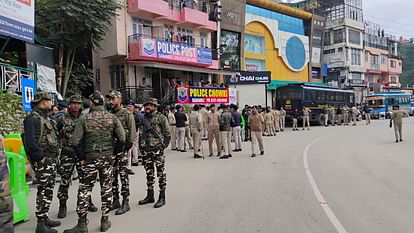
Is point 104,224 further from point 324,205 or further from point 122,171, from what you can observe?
point 324,205

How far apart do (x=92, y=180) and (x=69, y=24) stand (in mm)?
17166

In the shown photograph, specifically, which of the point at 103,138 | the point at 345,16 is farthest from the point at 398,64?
the point at 103,138

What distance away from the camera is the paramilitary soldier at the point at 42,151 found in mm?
5245

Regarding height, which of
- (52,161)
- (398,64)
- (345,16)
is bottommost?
(52,161)

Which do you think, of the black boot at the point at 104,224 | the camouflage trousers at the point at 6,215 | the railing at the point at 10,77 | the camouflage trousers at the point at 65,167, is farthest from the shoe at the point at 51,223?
the railing at the point at 10,77

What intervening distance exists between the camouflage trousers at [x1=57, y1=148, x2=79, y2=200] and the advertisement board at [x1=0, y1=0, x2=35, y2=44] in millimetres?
9212

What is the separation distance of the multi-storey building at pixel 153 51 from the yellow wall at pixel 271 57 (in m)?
11.4

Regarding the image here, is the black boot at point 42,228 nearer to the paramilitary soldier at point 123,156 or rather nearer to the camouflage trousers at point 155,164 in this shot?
the paramilitary soldier at point 123,156

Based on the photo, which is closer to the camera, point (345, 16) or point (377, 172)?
point (377, 172)

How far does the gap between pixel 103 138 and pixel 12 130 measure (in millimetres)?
8191

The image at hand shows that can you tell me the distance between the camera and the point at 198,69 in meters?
28.6

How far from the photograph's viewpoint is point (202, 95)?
24.6 metres

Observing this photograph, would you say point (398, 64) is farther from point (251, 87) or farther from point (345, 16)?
point (251, 87)

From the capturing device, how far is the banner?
30.9m
